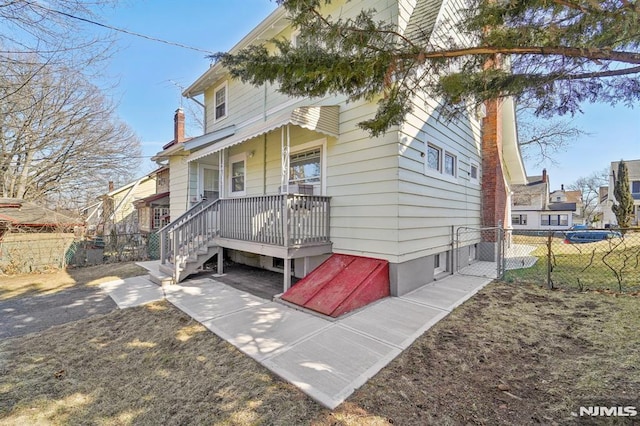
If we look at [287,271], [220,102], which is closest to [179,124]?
[220,102]

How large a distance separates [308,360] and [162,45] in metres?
9.07

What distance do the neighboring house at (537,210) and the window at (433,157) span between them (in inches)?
1368

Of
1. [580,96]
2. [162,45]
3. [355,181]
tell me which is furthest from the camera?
[162,45]

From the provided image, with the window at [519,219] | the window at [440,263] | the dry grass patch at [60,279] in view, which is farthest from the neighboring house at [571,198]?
the dry grass patch at [60,279]

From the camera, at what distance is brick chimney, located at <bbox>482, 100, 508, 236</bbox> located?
10430 mm

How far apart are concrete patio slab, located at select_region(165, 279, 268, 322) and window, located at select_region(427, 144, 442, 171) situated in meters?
5.10

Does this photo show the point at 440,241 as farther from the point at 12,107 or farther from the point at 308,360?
the point at 12,107

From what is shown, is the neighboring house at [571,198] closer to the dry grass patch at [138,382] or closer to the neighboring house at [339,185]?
the neighboring house at [339,185]

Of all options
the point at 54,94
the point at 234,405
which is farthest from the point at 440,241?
the point at 54,94

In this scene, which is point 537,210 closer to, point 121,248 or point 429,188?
point 429,188

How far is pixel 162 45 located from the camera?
311 inches

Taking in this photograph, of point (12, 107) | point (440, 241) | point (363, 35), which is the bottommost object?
point (440, 241)

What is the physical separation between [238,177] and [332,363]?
7.77 meters

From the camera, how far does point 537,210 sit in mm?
35750
